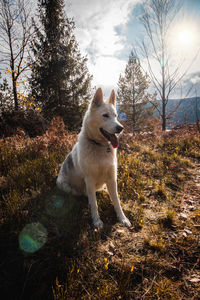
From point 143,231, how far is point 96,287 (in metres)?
1.09

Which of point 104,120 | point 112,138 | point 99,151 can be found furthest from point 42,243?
point 104,120

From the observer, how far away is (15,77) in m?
12.7

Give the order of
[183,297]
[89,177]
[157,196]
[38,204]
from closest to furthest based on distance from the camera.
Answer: [183,297] → [89,177] → [38,204] → [157,196]

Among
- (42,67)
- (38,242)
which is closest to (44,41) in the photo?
(42,67)

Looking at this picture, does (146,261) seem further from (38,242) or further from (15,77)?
(15,77)

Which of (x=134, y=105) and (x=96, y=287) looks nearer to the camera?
(x=96, y=287)

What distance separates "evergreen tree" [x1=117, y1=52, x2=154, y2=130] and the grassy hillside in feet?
50.2

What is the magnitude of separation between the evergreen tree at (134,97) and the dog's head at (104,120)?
614 inches

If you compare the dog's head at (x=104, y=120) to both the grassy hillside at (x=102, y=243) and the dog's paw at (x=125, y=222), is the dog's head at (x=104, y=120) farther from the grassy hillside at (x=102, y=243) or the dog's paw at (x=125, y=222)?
the grassy hillside at (x=102, y=243)

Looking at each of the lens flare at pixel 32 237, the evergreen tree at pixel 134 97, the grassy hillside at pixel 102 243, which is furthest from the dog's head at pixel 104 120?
the evergreen tree at pixel 134 97

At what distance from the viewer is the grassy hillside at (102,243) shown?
1.51 m

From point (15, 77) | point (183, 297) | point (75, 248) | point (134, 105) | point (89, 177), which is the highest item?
point (15, 77)

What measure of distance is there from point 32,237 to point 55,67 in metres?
14.0

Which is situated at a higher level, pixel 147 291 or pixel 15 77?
pixel 15 77
